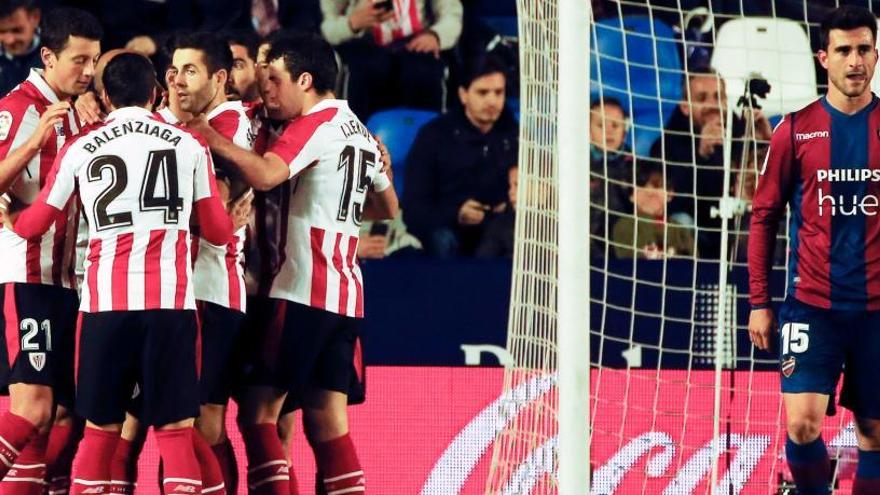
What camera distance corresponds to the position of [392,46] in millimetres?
10398

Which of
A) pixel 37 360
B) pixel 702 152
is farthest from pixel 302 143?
pixel 702 152

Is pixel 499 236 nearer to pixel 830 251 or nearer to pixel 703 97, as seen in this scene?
pixel 703 97

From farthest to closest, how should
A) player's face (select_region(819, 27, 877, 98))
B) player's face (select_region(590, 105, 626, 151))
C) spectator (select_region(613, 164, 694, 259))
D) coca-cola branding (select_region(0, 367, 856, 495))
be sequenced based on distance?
player's face (select_region(590, 105, 626, 151)) → spectator (select_region(613, 164, 694, 259)) → coca-cola branding (select_region(0, 367, 856, 495)) → player's face (select_region(819, 27, 877, 98))

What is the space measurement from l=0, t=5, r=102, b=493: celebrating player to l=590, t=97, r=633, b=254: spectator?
128 inches

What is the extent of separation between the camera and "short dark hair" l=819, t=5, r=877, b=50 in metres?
6.19

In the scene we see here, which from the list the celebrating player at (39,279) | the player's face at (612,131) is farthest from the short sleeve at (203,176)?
the player's face at (612,131)

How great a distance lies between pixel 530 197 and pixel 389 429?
4.54 ft

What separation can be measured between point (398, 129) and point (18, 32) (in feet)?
7.26

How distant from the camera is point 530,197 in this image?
7441mm

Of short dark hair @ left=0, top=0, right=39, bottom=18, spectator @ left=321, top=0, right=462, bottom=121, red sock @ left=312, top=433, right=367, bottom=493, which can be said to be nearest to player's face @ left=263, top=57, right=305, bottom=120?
red sock @ left=312, top=433, right=367, bottom=493

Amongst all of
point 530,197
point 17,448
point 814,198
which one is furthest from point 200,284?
point 814,198

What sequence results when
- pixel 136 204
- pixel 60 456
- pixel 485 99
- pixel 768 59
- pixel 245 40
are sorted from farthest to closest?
pixel 485 99
pixel 768 59
pixel 245 40
pixel 60 456
pixel 136 204

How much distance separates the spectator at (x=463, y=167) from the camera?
31.3 ft

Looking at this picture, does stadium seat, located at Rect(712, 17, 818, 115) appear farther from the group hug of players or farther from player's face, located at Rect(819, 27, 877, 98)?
the group hug of players
